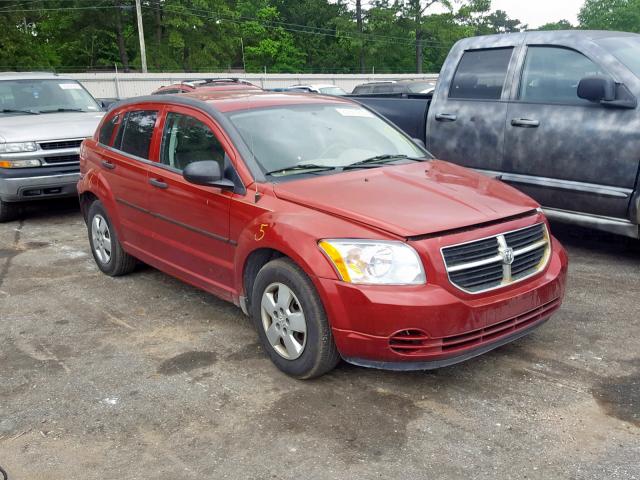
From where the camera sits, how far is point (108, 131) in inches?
239

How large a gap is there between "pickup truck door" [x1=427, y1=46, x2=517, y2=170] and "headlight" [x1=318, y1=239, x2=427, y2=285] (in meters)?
3.23

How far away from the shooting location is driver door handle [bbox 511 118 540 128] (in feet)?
19.8

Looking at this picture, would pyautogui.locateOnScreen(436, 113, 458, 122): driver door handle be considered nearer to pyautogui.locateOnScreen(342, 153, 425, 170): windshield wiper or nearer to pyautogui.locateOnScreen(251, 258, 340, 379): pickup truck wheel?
pyautogui.locateOnScreen(342, 153, 425, 170): windshield wiper

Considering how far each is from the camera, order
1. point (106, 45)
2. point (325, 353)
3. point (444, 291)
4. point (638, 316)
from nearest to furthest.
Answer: point (444, 291)
point (325, 353)
point (638, 316)
point (106, 45)

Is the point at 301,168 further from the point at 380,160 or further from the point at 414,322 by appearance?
the point at 414,322

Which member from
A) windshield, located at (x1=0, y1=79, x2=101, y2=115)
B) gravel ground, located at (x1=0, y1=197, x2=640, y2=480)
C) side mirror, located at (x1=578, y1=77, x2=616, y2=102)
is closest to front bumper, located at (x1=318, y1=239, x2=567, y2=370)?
gravel ground, located at (x1=0, y1=197, x2=640, y2=480)

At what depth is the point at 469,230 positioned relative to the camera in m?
3.65

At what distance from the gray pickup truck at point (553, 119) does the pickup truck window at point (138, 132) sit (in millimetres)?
2949

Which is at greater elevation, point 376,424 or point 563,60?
point 563,60

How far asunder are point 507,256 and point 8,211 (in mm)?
6970

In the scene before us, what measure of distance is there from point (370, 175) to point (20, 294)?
3316 mm

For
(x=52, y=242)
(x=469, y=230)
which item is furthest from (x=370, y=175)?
(x=52, y=242)

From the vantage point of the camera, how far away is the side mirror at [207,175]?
4230 millimetres

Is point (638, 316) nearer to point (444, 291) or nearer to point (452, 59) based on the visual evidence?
point (444, 291)
